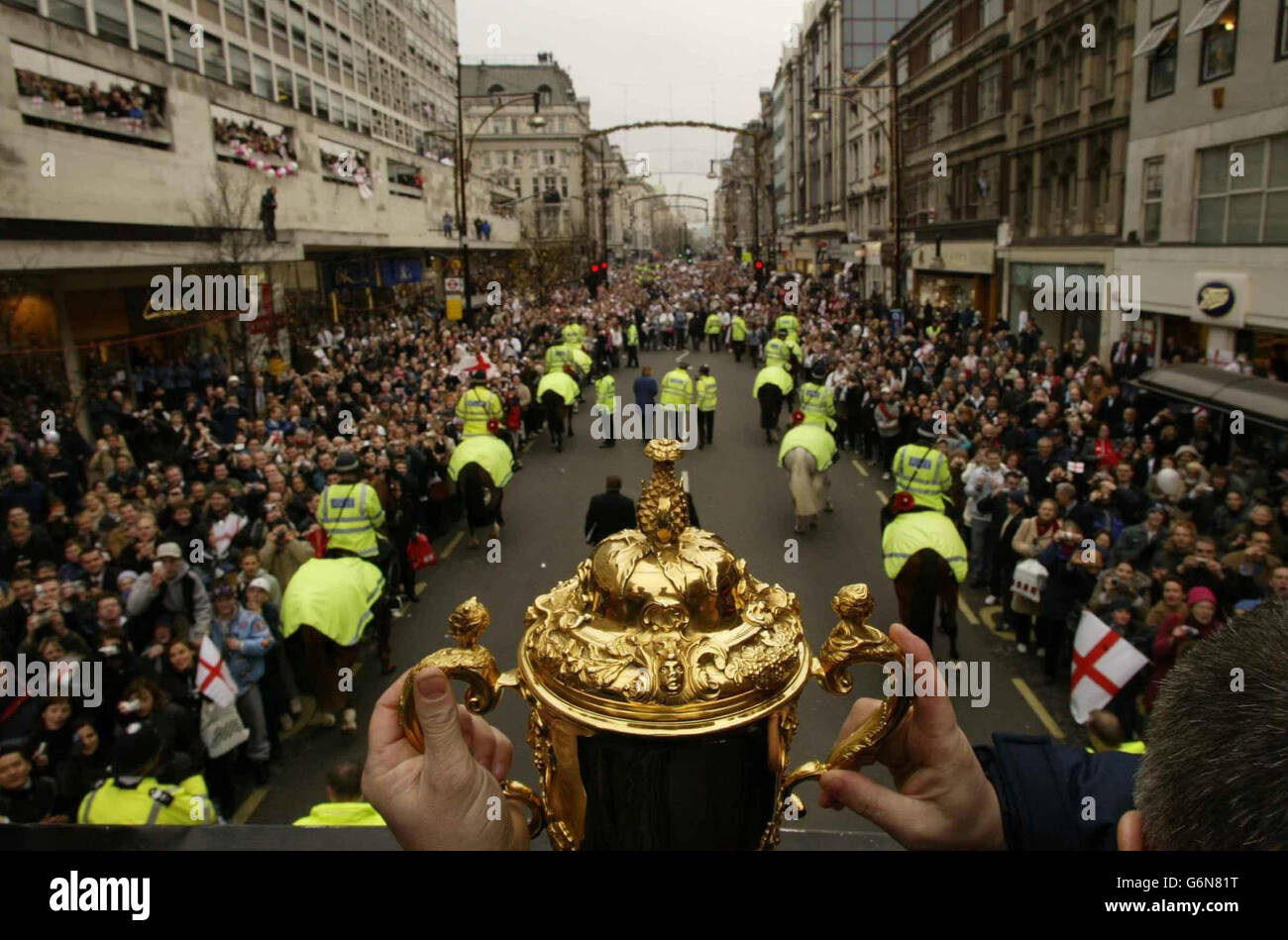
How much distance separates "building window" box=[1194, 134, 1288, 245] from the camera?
17264 millimetres

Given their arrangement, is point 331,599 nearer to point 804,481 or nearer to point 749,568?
point 749,568

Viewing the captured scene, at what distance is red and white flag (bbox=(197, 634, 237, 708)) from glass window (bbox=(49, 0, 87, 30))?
23.1m

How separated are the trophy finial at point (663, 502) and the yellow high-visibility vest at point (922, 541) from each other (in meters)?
7.27

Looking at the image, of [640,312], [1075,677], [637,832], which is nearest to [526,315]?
[640,312]

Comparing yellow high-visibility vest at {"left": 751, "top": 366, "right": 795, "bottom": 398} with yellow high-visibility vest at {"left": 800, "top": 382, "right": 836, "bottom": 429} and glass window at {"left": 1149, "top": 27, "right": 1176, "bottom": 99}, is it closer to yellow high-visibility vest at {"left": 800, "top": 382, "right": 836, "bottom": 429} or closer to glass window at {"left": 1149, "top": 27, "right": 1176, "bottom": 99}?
yellow high-visibility vest at {"left": 800, "top": 382, "right": 836, "bottom": 429}

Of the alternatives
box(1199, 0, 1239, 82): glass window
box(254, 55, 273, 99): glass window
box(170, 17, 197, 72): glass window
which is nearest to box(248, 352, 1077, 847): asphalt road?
box(1199, 0, 1239, 82): glass window

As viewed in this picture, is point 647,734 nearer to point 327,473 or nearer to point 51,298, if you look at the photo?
point 327,473

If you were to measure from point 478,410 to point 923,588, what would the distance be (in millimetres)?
8756

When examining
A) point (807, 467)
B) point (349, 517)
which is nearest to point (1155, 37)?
point (807, 467)

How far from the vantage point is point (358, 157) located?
36.5 m

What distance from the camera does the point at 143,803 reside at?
16.9ft

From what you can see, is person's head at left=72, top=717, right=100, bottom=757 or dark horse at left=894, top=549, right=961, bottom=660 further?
dark horse at left=894, top=549, right=961, bottom=660

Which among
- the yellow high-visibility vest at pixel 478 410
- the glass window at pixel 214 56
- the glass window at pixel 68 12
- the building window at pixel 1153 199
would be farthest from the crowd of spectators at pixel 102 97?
the building window at pixel 1153 199
